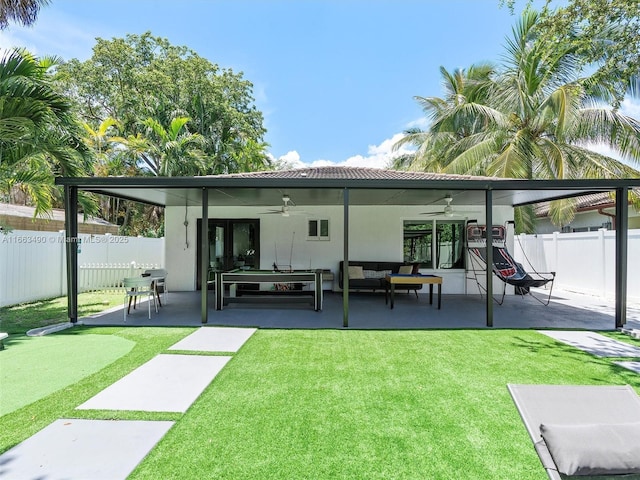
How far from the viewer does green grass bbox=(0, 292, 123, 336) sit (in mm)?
7035

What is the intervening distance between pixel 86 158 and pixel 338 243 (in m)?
6.92

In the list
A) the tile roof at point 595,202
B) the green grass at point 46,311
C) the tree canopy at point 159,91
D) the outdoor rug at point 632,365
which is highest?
the tree canopy at point 159,91

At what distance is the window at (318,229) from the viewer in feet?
38.0

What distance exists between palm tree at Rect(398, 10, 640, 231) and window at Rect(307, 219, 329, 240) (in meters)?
5.98

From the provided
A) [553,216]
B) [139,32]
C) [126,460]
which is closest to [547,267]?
[553,216]

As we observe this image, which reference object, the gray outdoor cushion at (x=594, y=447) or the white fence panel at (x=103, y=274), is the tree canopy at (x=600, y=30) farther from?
the white fence panel at (x=103, y=274)

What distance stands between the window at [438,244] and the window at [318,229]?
8.22 feet

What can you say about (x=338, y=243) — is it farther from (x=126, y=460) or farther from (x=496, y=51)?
(x=496, y=51)

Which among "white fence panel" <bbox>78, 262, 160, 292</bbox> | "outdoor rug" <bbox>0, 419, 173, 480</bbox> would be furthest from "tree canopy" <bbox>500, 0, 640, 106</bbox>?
"white fence panel" <bbox>78, 262, 160, 292</bbox>

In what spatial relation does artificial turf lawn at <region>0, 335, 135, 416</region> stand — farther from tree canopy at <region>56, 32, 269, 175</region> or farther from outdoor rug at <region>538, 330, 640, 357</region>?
tree canopy at <region>56, 32, 269, 175</region>

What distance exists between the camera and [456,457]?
2807mm

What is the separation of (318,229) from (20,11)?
8.29 meters

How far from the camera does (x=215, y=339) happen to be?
19.8 ft

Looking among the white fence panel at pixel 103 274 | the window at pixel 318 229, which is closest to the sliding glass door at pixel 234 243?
the window at pixel 318 229
